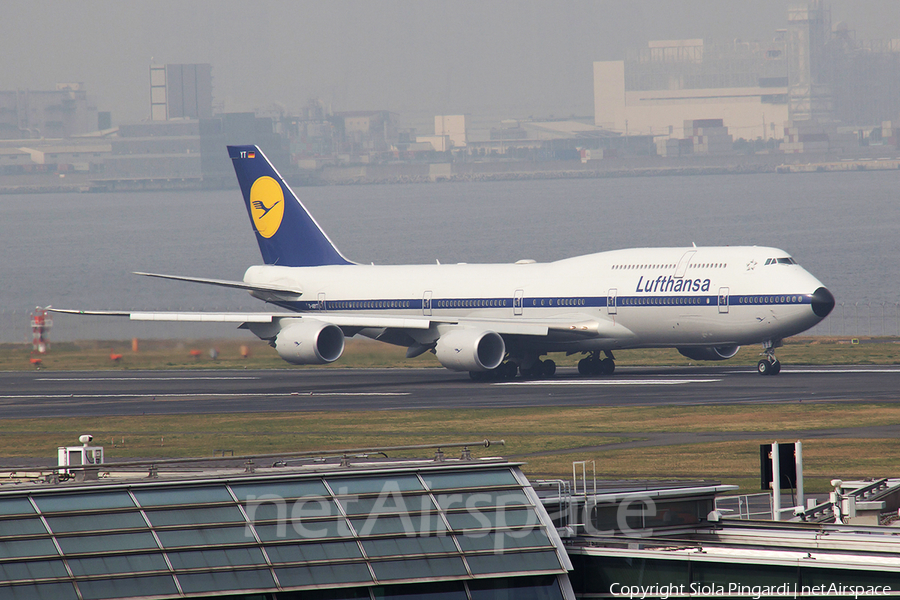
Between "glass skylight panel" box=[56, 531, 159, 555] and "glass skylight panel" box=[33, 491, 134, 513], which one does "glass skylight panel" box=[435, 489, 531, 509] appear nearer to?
"glass skylight panel" box=[56, 531, 159, 555]

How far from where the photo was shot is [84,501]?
1886 cm

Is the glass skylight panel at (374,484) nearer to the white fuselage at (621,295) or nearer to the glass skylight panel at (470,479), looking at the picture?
the glass skylight panel at (470,479)

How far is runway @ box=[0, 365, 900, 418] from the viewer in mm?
51531

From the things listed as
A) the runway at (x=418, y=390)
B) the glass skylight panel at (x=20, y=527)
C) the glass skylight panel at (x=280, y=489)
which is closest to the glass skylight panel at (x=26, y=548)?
the glass skylight panel at (x=20, y=527)

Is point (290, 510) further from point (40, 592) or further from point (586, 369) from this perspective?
point (586, 369)

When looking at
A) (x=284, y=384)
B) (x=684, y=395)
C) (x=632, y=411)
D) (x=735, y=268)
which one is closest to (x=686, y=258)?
(x=735, y=268)

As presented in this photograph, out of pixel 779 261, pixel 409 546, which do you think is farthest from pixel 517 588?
pixel 779 261

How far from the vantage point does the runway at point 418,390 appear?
169 feet

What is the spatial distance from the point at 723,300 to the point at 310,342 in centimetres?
1930

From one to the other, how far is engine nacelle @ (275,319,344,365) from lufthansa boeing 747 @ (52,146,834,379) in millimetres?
60

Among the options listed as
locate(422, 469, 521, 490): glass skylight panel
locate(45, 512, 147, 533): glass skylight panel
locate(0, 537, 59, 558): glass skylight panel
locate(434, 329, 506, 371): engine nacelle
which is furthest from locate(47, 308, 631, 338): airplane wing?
locate(0, 537, 59, 558): glass skylight panel

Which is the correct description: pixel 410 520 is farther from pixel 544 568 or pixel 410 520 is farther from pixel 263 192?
pixel 263 192

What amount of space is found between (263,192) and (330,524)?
184ft

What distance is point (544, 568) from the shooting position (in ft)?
64.9
